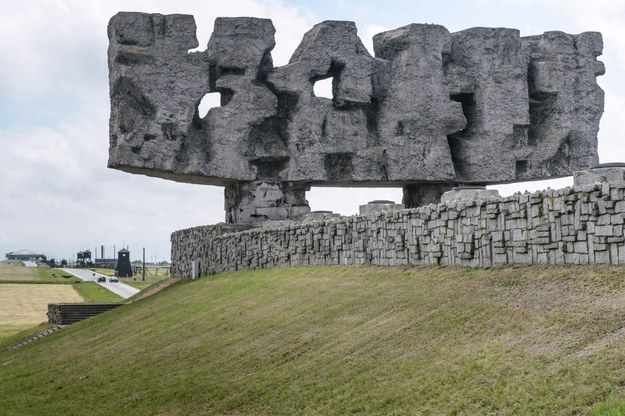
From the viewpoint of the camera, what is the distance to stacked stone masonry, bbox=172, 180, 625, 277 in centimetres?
1212

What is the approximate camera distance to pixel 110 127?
2950 cm

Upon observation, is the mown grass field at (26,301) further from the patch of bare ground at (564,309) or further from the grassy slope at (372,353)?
the patch of bare ground at (564,309)

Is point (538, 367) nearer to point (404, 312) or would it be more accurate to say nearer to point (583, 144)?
point (404, 312)

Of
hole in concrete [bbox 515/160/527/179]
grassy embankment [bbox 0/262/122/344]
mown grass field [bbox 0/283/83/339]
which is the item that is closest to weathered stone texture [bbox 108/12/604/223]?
hole in concrete [bbox 515/160/527/179]

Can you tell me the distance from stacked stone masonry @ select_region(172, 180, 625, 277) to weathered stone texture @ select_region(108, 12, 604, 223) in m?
5.05

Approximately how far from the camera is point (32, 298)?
52.2 meters

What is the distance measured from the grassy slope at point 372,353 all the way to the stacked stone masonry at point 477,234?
1.21 ft

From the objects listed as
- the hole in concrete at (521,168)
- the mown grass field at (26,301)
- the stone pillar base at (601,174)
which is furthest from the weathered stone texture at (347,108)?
the stone pillar base at (601,174)

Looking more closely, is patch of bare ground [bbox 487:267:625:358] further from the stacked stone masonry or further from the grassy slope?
the stacked stone masonry

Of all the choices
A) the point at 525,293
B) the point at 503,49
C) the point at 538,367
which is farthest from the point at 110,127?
the point at 538,367

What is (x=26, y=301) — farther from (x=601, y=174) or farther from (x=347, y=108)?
(x=601, y=174)

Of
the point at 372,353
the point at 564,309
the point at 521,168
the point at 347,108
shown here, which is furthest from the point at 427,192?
the point at 564,309

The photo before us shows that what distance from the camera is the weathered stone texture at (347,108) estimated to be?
95.5 ft

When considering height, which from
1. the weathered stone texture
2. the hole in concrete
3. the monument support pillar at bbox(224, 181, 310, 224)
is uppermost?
the weathered stone texture
